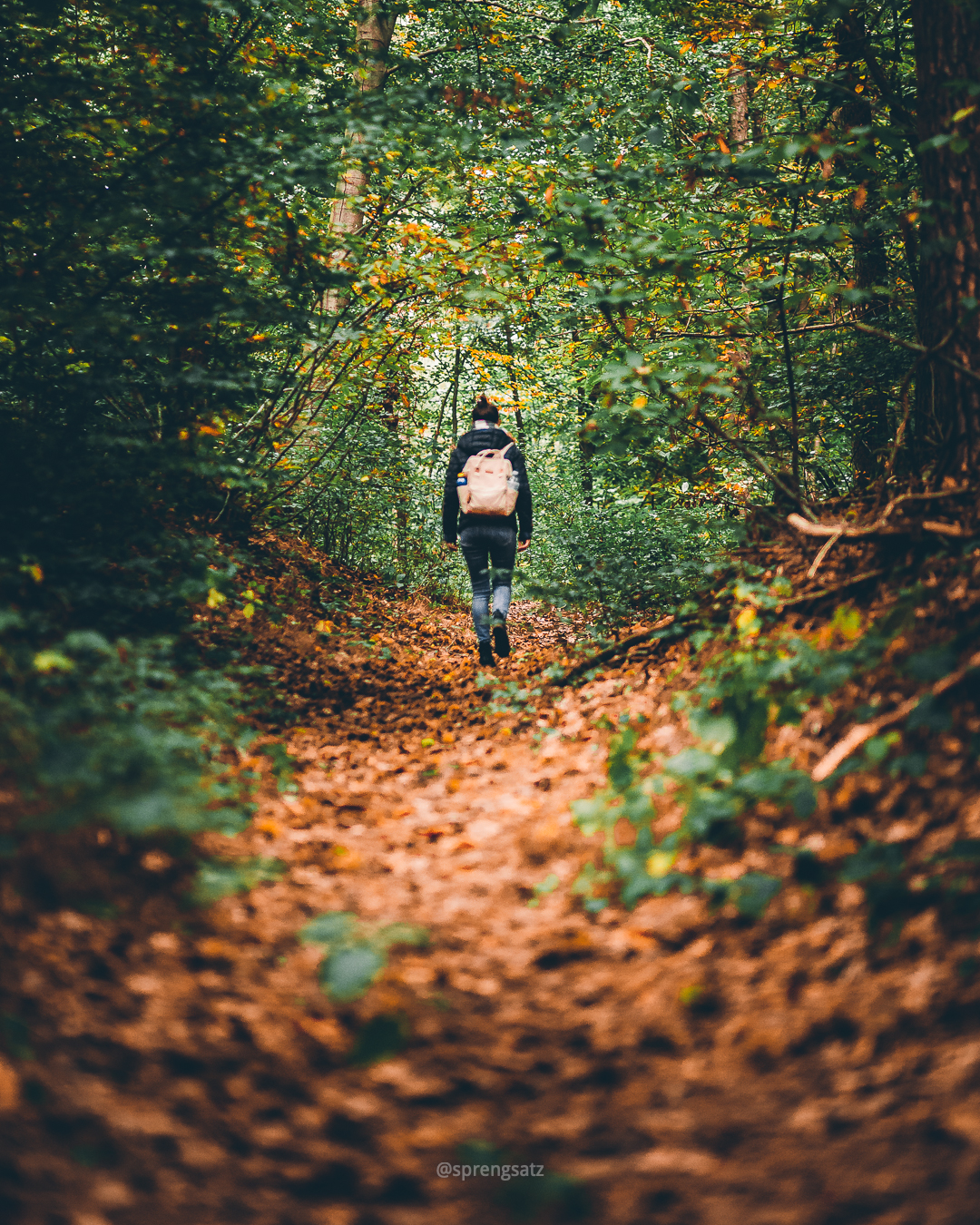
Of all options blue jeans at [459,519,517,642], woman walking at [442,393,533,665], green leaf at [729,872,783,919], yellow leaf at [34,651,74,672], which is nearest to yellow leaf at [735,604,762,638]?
green leaf at [729,872,783,919]

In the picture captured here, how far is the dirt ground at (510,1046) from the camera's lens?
1606 mm

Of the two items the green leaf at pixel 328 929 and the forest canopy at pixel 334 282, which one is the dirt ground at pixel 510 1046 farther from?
the forest canopy at pixel 334 282

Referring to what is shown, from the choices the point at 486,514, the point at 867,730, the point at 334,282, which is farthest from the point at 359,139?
the point at 867,730

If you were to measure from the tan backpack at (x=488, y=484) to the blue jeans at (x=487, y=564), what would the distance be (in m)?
0.18

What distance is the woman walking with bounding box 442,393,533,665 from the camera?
668 centimetres

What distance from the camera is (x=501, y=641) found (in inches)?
283

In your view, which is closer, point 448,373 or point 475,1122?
point 475,1122

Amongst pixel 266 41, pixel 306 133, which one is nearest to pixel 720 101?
pixel 266 41

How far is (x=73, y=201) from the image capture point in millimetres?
5230

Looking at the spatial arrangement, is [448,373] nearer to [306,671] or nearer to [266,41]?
[266,41]

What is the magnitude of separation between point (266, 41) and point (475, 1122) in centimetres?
865

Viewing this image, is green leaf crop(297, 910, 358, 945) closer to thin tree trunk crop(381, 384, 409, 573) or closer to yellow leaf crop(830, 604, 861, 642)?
yellow leaf crop(830, 604, 861, 642)

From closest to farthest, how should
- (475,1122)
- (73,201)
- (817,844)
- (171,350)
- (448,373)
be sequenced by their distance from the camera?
(475,1122) < (817,844) < (73,201) < (171,350) < (448,373)

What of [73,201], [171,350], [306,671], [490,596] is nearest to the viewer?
[73,201]
